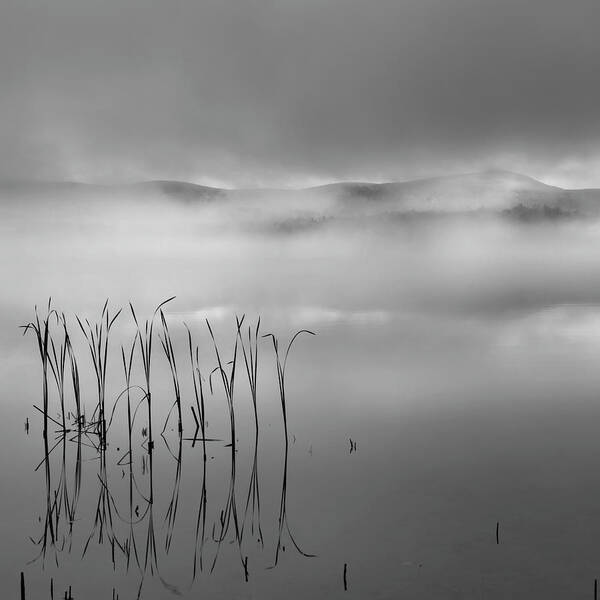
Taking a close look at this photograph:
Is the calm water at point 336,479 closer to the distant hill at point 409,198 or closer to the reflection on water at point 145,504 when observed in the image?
the reflection on water at point 145,504

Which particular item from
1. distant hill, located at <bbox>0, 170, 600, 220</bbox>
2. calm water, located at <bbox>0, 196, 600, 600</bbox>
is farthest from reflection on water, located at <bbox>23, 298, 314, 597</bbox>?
distant hill, located at <bbox>0, 170, 600, 220</bbox>

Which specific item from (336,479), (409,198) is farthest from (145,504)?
(409,198)

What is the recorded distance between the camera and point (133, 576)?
2.28 meters

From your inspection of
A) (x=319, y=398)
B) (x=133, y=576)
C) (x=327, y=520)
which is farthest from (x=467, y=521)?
(x=319, y=398)

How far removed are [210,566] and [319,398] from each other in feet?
9.91

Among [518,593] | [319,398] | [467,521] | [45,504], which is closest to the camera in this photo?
[518,593]

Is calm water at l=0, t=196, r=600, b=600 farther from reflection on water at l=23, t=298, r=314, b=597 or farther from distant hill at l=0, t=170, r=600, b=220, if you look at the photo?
distant hill at l=0, t=170, r=600, b=220

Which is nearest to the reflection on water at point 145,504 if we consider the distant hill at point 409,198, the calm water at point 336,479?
the calm water at point 336,479

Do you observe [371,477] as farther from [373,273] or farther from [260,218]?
[260,218]

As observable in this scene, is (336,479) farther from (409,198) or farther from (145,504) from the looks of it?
(409,198)

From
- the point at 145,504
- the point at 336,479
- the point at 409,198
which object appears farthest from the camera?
the point at 409,198

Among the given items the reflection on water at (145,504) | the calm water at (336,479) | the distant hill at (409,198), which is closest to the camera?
the calm water at (336,479)

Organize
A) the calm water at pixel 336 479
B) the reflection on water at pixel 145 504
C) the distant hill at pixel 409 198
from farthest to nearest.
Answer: the distant hill at pixel 409 198, the reflection on water at pixel 145 504, the calm water at pixel 336 479

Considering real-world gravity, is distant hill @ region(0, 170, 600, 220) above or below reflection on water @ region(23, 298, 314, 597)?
above
